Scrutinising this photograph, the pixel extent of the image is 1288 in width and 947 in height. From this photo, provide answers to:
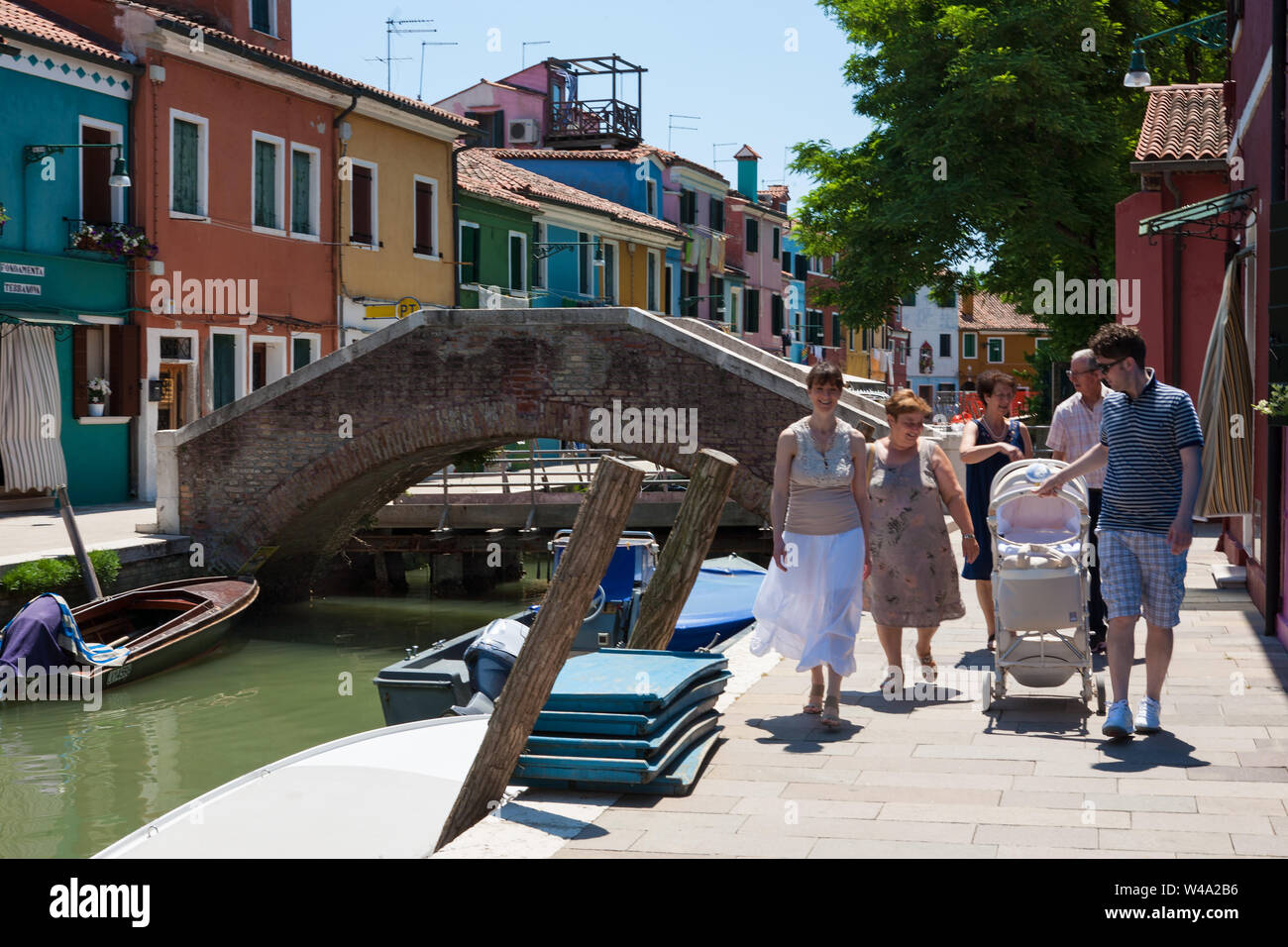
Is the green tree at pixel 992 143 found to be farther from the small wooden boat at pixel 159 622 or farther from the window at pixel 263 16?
the small wooden boat at pixel 159 622

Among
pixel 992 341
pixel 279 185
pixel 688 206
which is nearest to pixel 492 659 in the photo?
pixel 279 185

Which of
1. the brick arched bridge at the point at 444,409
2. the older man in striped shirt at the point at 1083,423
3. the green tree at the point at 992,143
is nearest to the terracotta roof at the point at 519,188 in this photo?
the green tree at the point at 992,143

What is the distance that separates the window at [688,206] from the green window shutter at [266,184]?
19672 millimetres

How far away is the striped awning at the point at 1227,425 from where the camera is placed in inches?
388

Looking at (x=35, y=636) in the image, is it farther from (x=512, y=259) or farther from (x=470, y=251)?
(x=512, y=259)

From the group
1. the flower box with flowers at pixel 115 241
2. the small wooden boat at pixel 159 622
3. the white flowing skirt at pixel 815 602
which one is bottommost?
the small wooden boat at pixel 159 622

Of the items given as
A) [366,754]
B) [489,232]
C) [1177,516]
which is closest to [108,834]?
[366,754]

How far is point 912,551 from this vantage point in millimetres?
7457

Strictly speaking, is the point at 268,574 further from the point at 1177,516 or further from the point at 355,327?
the point at 1177,516

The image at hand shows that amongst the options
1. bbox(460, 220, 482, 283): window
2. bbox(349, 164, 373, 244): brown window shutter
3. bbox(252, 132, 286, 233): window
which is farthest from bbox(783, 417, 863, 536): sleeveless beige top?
bbox(460, 220, 482, 283): window

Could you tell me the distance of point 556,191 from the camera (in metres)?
32.9

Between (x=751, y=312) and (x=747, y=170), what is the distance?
16.5ft

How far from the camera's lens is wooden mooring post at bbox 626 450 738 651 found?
7.93 metres

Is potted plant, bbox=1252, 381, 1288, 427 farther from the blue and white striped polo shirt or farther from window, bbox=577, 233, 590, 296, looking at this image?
window, bbox=577, 233, 590, 296
